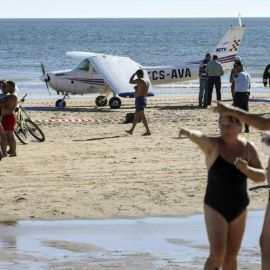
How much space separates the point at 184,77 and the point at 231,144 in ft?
65.6

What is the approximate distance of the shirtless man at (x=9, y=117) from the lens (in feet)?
43.3

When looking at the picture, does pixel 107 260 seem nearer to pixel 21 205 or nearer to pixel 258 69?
pixel 21 205

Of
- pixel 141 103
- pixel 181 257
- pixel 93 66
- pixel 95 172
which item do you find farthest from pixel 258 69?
pixel 181 257

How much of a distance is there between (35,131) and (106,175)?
406 cm

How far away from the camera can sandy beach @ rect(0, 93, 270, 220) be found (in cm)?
984

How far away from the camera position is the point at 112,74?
72.9 ft

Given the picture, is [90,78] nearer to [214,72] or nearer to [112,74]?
[112,74]

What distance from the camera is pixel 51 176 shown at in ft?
38.5

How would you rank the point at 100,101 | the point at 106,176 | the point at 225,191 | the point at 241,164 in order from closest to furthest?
the point at 241,164 < the point at 225,191 < the point at 106,176 < the point at 100,101

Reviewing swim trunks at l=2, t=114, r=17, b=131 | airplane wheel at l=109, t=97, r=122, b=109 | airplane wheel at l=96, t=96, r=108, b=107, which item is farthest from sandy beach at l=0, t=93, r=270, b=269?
airplane wheel at l=96, t=96, r=108, b=107

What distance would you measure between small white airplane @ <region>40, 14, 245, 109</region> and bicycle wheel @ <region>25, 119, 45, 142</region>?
5672 mm

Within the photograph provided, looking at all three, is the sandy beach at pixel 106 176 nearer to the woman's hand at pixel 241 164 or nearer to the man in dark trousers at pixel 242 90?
the man in dark trousers at pixel 242 90

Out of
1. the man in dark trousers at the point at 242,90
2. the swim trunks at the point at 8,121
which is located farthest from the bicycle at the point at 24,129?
the man in dark trousers at the point at 242,90

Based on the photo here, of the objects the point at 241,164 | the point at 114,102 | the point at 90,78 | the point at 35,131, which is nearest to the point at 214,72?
the point at 114,102
